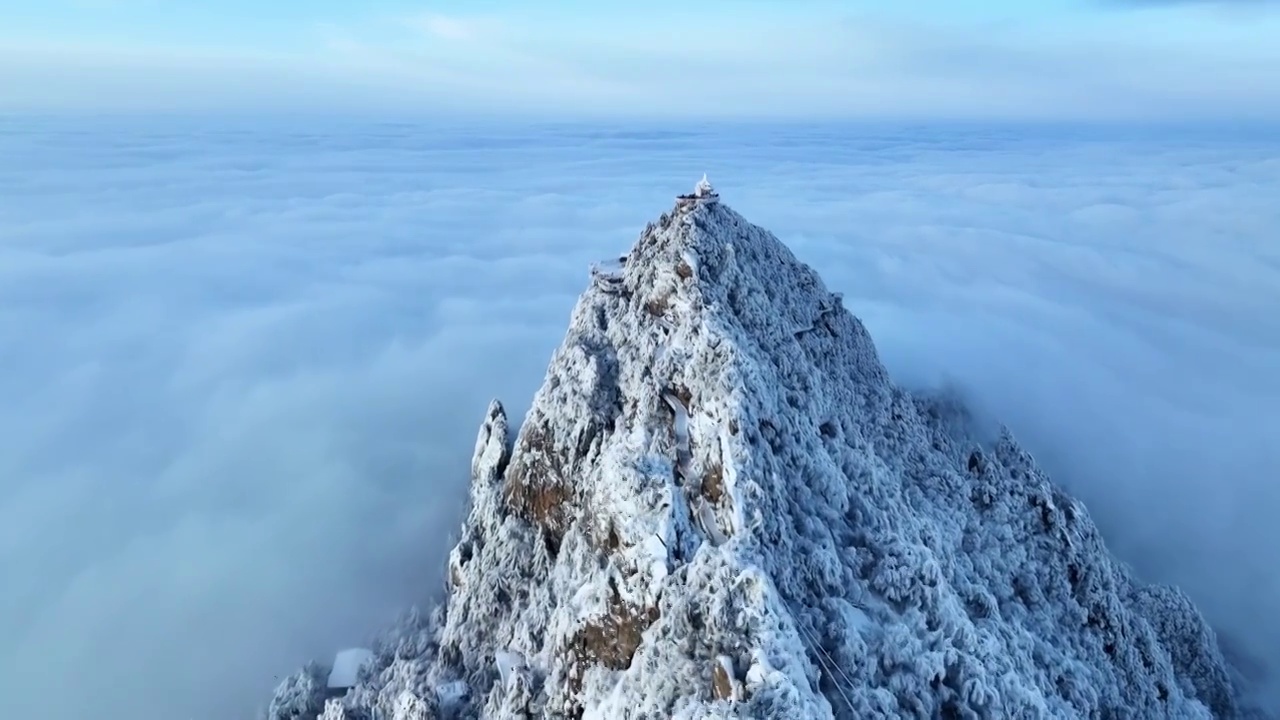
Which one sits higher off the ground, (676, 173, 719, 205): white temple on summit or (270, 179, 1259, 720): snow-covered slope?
(676, 173, 719, 205): white temple on summit

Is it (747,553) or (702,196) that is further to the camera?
(702,196)

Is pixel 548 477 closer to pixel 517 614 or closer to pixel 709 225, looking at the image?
pixel 517 614

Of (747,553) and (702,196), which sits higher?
(702,196)

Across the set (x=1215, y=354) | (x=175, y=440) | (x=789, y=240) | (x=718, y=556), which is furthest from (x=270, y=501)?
(x=1215, y=354)

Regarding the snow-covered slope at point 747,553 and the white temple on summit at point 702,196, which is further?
the white temple on summit at point 702,196

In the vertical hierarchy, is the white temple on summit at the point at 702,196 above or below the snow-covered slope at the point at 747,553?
above

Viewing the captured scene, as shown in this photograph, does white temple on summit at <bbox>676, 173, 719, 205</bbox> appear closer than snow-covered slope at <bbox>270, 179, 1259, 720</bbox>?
No

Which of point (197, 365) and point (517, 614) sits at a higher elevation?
point (517, 614)

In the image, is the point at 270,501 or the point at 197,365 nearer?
the point at 270,501
